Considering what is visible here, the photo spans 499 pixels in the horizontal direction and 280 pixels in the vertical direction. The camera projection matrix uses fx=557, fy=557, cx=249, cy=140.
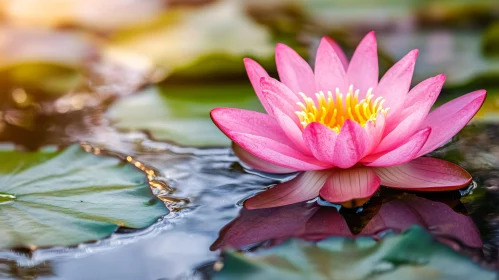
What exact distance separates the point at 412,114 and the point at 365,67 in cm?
23

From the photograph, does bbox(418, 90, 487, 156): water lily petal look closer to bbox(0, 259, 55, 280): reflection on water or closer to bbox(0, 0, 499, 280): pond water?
bbox(0, 0, 499, 280): pond water

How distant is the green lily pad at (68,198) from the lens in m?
0.85

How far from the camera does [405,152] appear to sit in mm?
856

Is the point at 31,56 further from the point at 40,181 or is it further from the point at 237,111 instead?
the point at 237,111

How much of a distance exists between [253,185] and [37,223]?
36 centimetres

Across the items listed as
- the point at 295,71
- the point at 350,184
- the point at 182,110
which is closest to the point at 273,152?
the point at 350,184

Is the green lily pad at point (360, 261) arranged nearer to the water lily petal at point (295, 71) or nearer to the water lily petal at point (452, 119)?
the water lily petal at point (452, 119)

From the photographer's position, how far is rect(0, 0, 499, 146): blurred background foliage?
145cm

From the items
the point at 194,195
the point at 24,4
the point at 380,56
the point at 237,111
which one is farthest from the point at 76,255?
the point at 24,4

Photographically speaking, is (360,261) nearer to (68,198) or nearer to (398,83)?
(398,83)

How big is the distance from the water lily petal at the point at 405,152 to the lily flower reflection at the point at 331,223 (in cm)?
7

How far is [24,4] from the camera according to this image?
7.59ft

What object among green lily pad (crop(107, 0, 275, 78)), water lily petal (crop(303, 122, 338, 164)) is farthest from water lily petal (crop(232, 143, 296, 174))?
green lily pad (crop(107, 0, 275, 78))

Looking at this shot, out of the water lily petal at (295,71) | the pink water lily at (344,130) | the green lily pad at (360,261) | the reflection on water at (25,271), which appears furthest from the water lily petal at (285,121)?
the reflection on water at (25,271)
